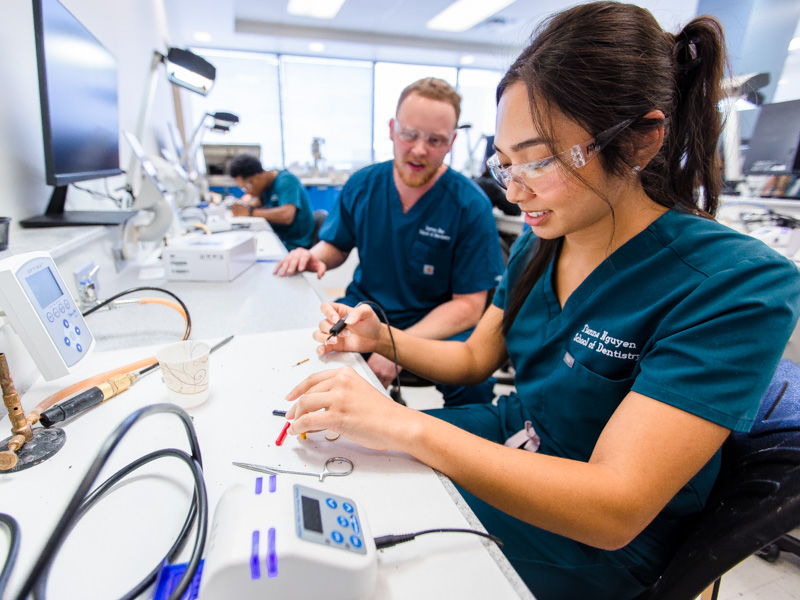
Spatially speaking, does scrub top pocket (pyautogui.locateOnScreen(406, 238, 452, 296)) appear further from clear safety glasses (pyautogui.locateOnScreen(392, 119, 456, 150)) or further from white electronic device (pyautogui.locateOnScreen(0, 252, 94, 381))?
white electronic device (pyautogui.locateOnScreen(0, 252, 94, 381))

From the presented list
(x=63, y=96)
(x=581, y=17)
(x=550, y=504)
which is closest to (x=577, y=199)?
(x=581, y=17)

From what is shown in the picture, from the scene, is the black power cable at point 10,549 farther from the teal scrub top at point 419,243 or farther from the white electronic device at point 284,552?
the teal scrub top at point 419,243

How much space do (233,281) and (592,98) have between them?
3.62 ft

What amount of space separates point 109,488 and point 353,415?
290 millimetres

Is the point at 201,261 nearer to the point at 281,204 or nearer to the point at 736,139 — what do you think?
the point at 281,204

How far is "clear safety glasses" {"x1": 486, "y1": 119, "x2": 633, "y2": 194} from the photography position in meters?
0.61

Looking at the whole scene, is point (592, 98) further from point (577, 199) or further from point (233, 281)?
point (233, 281)

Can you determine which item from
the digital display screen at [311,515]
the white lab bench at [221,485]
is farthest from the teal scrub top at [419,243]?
the digital display screen at [311,515]

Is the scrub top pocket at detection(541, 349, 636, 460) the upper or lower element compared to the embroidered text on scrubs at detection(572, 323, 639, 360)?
lower

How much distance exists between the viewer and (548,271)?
0.83 m

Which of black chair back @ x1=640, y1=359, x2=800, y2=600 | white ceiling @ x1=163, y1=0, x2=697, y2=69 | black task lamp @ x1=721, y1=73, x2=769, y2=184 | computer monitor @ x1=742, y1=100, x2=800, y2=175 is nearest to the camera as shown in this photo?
black chair back @ x1=640, y1=359, x2=800, y2=600

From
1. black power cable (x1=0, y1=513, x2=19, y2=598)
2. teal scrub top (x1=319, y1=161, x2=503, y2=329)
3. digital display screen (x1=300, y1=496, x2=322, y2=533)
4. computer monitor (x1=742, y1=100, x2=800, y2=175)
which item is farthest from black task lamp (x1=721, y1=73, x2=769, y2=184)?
black power cable (x1=0, y1=513, x2=19, y2=598)

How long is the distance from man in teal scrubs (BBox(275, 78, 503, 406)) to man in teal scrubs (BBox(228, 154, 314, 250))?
4.85ft

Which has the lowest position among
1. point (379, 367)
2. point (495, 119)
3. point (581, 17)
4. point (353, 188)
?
point (379, 367)
